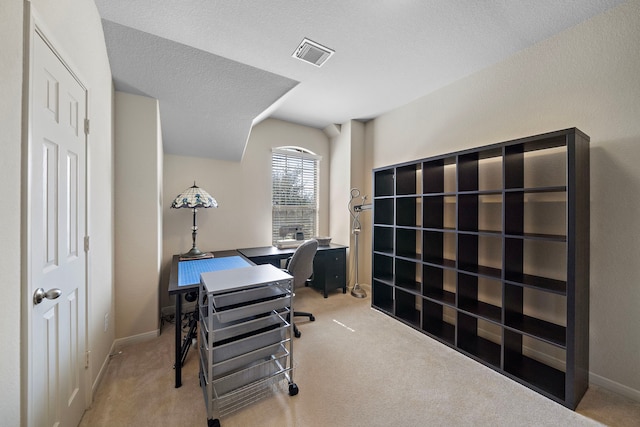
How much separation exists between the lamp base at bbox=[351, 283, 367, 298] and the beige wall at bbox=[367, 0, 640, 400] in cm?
216

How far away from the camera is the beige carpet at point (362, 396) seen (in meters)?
1.44

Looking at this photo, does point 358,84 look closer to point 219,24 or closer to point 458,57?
point 458,57

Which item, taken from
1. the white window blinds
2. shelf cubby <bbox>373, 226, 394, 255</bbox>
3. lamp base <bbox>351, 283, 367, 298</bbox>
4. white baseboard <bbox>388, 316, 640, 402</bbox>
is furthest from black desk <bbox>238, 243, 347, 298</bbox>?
white baseboard <bbox>388, 316, 640, 402</bbox>

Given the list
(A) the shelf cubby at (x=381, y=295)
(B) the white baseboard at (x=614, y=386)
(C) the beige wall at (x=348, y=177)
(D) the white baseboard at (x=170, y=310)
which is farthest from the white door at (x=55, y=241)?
(B) the white baseboard at (x=614, y=386)

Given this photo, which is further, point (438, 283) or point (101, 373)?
point (438, 283)

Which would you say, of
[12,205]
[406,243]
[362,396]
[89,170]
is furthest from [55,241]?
[406,243]

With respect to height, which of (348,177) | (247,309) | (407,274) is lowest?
(407,274)

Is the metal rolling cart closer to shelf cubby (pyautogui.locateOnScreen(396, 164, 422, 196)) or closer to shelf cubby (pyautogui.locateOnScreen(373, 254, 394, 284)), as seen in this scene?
shelf cubby (pyautogui.locateOnScreen(373, 254, 394, 284))

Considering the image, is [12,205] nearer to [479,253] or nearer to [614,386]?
[479,253]

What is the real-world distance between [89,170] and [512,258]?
3106 millimetres

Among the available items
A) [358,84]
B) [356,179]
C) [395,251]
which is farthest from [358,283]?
[358,84]

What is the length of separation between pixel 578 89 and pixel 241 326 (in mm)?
2972

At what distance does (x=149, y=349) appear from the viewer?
2113 mm

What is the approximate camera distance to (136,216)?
218 cm
